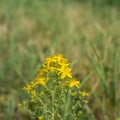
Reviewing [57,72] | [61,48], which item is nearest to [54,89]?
[57,72]

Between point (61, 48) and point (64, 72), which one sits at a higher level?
point (61, 48)

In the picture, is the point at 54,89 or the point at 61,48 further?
the point at 61,48

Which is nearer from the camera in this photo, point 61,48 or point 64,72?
point 64,72

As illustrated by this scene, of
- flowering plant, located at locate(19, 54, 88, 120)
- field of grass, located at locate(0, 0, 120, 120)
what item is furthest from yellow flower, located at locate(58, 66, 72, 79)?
field of grass, located at locate(0, 0, 120, 120)

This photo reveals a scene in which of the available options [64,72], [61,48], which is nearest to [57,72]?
[64,72]

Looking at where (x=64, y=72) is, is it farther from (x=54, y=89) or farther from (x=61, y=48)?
(x=61, y=48)

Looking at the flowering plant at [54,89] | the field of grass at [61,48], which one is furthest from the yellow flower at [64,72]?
the field of grass at [61,48]

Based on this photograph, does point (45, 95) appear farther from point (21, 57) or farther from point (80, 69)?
point (21, 57)

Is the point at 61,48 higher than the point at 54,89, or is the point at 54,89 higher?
the point at 61,48

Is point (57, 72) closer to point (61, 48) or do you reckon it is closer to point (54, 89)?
point (54, 89)

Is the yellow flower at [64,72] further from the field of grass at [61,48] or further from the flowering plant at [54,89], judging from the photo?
the field of grass at [61,48]
